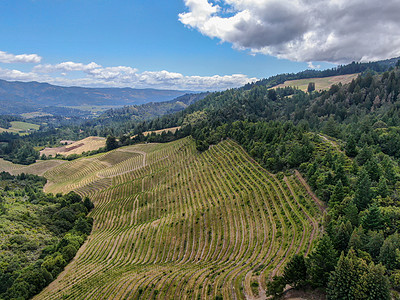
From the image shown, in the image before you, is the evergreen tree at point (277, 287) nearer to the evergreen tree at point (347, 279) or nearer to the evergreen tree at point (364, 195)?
the evergreen tree at point (347, 279)

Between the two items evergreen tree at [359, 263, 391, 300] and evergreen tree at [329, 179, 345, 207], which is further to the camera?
evergreen tree at [329, 179, 345, 207]

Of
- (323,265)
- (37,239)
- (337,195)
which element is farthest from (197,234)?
(37,239)

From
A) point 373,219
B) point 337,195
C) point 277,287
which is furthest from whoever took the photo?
point 337,195

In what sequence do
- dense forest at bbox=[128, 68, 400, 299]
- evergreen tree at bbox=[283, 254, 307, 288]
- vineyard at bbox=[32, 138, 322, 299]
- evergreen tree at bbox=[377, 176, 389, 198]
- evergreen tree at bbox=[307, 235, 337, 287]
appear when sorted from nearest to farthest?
dense forest at bbox=[128, 68, 400, 299] → evergreen tree at bbox=[307, 235, 337, 287] → evergreen tree at bbox=[283, 254, 307, 288] → vineyard at bbox=[32, 138, 322, 299] → evergreen tree at bbox=[377, 176, 389, 198]

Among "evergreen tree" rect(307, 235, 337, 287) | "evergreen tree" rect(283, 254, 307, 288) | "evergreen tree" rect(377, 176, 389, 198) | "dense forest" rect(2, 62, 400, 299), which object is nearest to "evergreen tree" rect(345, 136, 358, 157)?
"dense forest" rect(2, 62, 400, 299)

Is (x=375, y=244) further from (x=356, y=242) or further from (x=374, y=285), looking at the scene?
(x=374, y=285)

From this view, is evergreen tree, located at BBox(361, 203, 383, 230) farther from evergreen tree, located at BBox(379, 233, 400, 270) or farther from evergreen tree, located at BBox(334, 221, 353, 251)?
evergreen tree, located at BBox(379, 233, 400, 270)

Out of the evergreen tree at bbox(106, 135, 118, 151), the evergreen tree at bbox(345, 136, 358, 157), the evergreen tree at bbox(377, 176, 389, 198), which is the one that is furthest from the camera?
the evergreen tree at bbox(106, 135, 118, 151)

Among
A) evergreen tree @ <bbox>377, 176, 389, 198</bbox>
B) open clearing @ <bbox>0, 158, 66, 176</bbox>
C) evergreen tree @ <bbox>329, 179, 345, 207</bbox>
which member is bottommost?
open clearing @ <bbox>0, 158, 66, 176</bbox>
